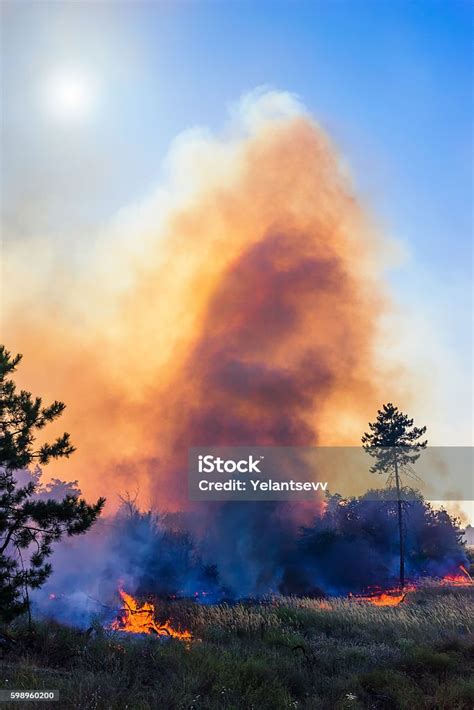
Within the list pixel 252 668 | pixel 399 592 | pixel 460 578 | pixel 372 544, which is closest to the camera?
pixel 252 668

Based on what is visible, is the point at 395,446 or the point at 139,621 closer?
the point at 139,621

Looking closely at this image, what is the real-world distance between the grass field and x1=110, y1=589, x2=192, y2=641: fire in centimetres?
267

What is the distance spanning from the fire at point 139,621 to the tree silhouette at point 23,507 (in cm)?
644

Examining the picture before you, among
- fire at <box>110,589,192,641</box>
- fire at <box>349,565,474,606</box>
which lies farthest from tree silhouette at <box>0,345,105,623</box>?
fire at <box>349,565,474,606</box>

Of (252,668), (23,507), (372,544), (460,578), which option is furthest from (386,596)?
(23,507)

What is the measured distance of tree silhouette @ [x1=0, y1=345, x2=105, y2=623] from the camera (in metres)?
11.8

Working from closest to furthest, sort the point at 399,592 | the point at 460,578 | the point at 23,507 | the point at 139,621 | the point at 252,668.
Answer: the point at 252,668
the point at 23,507
the point at 139,621
the point at 399,592
the point at 460,578

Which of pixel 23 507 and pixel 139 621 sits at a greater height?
pixel 23 507

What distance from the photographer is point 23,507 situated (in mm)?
12133

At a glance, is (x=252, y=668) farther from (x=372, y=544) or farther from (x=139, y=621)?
(x=372, y=544)

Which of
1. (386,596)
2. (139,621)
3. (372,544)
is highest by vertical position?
(372,544)

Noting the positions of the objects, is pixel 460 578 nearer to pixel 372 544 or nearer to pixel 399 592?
pixel 372 544

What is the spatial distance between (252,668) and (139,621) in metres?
11.1

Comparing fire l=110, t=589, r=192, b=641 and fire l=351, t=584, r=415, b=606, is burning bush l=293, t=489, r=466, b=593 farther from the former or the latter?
fire l=110, t=589, r=192, b=641
